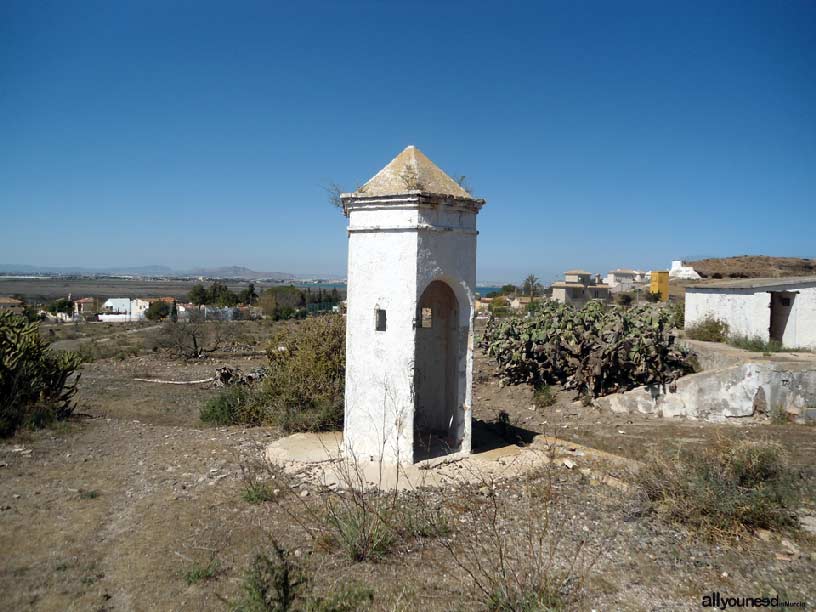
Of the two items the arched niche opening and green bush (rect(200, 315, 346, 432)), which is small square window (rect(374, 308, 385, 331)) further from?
green bush (rect(200, 315, 346, 432))

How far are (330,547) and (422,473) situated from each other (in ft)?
6.82

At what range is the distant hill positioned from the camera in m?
38.0

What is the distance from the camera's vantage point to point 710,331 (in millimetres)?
15617

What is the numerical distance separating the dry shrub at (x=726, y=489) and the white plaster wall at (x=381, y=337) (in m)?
3.08

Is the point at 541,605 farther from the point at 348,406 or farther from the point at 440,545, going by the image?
the point at 348,406

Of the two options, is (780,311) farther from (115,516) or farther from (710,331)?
(115,516)

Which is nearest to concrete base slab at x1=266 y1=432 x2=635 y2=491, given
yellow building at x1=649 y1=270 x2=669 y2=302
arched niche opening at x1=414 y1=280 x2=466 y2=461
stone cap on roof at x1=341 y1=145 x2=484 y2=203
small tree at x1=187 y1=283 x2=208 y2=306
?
arched niche opening at x1=414 y1=280 x2=466 y2=461

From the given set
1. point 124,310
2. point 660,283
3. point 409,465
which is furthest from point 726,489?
point 124,310

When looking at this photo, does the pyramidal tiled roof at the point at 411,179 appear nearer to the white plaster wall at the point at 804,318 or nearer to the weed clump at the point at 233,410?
the weed clump at the point at 233,410

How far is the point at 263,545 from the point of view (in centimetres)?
519

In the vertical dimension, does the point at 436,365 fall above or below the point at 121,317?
above

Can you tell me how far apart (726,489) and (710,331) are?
37.5 feet

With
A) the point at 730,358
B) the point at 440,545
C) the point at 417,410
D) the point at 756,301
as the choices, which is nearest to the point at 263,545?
the point at 440,545

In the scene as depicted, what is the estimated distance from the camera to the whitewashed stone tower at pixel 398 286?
22.9 feet
